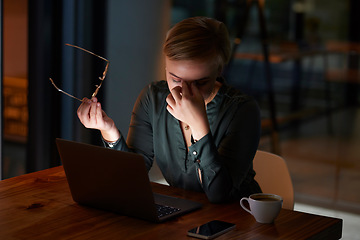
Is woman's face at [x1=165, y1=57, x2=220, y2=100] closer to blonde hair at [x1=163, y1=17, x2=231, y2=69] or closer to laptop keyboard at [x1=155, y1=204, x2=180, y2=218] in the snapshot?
blonde hair at [x1=163, y1=17, x2=231, y2=69]

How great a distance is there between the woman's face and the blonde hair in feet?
0.06

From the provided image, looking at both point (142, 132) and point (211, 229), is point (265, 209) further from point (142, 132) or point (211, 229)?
point (142, 132)

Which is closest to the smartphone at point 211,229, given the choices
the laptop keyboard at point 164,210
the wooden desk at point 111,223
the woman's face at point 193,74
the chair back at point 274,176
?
the wooden desk at point 111,223

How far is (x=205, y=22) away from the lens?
1.83 metres

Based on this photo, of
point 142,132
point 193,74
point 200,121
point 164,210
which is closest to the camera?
point 164,210

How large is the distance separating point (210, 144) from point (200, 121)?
0.07 meters

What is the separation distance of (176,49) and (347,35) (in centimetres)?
210

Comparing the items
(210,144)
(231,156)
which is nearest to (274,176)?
(231,156)

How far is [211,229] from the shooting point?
4.52 ft

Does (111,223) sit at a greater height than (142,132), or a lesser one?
lesser

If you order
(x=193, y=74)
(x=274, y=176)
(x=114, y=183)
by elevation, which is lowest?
(x=274, y=176)

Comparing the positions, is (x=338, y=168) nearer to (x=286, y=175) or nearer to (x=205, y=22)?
(x=286, y=175)

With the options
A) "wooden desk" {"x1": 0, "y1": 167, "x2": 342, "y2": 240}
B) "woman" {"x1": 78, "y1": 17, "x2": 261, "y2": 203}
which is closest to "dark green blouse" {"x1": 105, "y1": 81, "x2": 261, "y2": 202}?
Answer: "woman" {"x1": 78, "y1": 17, "x2": 261, "y2": 203}

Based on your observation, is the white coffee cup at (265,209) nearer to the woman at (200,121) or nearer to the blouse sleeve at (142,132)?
the woman at (200,121)
